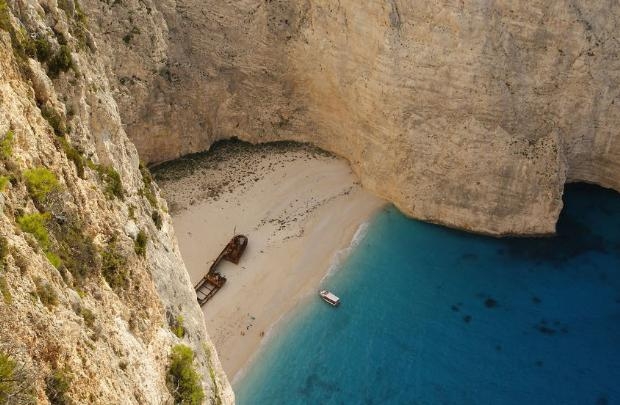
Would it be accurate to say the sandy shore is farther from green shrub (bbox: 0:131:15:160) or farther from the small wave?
green shrub (bbox: 0:131:15:160)

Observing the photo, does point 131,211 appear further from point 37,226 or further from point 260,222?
point 260,222

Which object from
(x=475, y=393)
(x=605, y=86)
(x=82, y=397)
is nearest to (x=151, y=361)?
(x=82, y=397)

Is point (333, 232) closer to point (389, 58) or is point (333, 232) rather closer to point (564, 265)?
point (389, 58)

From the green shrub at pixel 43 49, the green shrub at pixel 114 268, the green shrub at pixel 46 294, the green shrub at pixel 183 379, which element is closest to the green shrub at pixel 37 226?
the green shrub at pixel 46 294

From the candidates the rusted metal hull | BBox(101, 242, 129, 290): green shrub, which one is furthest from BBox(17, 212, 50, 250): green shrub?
the rusted metal hull

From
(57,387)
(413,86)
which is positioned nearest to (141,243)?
(57,387)
